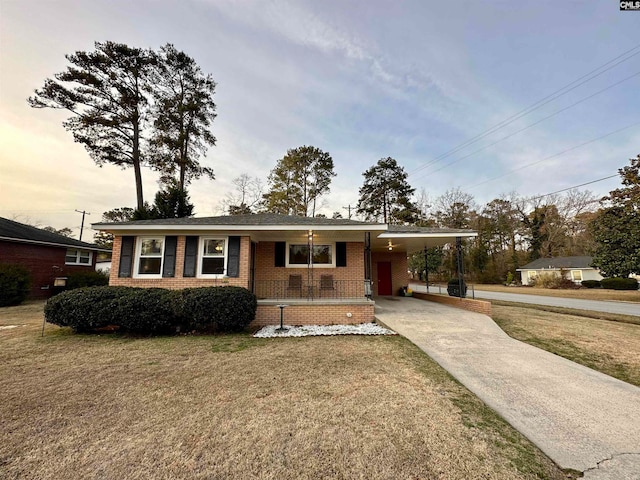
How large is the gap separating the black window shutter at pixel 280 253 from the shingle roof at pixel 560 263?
1344 inches

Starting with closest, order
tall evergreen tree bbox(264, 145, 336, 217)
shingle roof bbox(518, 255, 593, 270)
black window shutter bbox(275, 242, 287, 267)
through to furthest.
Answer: black window shutter bbox(275, 242, 287, 267) < tall evergreen tree bbox(264, 145, 336, 217) < shingle roof bbox(518, 255, 593, 270)

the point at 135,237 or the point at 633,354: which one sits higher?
the point at 135,237

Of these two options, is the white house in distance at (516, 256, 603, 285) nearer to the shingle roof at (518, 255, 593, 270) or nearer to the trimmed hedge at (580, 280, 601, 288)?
the shingle roof at (518, 255, 593, 270)

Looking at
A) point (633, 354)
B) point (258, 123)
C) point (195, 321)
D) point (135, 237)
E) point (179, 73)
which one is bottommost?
point (633, 354)

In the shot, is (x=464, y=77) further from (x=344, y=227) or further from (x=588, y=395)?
(x=588, y=395)

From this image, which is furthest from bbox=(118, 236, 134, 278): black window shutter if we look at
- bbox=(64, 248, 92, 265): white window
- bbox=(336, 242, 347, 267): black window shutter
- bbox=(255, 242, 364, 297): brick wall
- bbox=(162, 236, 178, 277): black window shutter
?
bbox=(64, 248, 92, 265): white window

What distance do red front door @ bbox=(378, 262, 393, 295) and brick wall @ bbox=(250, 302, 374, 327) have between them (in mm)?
7592

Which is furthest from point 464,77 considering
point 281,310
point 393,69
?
point 281,310

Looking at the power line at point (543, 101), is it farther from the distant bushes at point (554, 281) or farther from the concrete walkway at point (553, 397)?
the concrete walkway at point (553, 397)

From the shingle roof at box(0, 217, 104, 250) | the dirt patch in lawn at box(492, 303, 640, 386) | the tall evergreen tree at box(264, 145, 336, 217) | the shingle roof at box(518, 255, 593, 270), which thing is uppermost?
the tall evergreen tree at box(264, 145, 336, 217)

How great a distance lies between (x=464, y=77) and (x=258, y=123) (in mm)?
11083

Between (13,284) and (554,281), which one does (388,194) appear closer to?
(554,281)

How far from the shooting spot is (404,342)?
614 cm

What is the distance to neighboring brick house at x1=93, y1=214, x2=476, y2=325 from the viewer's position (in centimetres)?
838
